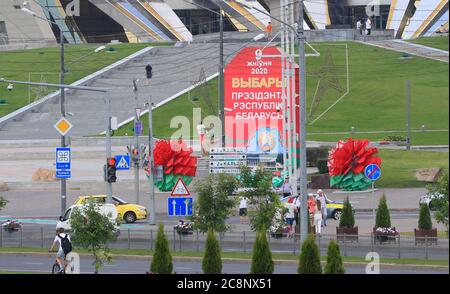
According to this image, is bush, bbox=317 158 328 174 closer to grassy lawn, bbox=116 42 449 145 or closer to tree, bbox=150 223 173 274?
grassy lawn, bbox=116 42 449 145

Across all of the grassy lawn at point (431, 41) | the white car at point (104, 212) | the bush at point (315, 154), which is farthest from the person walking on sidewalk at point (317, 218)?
the grassy lawn at point (431, 41)

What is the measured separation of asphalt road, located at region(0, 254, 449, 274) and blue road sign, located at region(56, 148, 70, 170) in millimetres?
8092

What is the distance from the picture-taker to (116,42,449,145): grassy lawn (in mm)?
71438

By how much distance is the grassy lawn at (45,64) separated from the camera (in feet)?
279

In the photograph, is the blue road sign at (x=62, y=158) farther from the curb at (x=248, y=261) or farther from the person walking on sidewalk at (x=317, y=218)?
the person walking on sidewalk at (x=317, y=218)

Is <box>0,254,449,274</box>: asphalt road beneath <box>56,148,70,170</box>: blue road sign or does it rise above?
beneath

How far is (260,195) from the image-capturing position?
37.3 m

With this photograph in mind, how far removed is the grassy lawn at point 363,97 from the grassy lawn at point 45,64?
10231 millimetres

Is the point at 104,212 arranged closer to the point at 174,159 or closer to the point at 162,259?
the point at 162,259

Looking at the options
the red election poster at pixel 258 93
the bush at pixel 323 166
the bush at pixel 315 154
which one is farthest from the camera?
the bush at pixel 315 154

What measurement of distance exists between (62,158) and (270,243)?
10.3 m

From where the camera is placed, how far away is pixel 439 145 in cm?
6444

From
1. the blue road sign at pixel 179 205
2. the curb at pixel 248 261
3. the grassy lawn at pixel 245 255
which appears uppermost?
the blue road sign at pixel 179 205

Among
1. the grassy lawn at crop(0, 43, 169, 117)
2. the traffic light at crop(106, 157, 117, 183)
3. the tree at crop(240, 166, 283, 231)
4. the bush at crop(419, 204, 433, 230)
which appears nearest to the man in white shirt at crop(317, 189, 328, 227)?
the tree at crop(240, 166, 283, 231)
